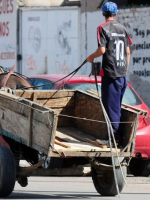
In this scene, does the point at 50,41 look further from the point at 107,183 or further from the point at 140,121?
the point at 107,183

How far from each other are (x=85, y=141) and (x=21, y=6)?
60.1ft

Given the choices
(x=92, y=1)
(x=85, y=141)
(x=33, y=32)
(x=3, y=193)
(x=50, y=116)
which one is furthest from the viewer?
(x=33, y=32)

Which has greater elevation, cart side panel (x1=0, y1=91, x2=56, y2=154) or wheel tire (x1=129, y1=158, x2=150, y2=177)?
cart side panel (x1=0, y1=91, x2=56, y2=154)

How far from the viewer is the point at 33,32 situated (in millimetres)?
26328

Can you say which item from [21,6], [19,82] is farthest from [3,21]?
[19,82]

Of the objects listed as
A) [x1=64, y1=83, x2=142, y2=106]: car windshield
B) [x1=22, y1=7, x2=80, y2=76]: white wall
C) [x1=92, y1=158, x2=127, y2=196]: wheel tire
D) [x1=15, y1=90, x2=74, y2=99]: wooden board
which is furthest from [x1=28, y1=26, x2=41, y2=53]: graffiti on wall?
[x1=92, y1=158, x2=127, y2=196]: wheel tire

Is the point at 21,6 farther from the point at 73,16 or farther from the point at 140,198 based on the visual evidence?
the point at 140,198

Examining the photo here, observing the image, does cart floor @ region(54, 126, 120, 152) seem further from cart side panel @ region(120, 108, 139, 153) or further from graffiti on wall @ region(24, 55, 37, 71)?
graffiti on wall @ region(24, 55, 37, 71)

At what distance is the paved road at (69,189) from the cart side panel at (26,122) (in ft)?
2.88

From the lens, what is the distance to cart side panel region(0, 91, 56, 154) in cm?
804

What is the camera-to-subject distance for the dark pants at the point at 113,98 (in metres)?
8.79

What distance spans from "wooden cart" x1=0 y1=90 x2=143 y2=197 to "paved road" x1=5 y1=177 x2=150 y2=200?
10.5 inches

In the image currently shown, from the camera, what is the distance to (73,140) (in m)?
9.28

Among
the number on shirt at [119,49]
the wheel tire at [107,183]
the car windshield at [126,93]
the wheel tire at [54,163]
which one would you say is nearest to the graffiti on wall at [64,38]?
the car windshield at [126,93]
